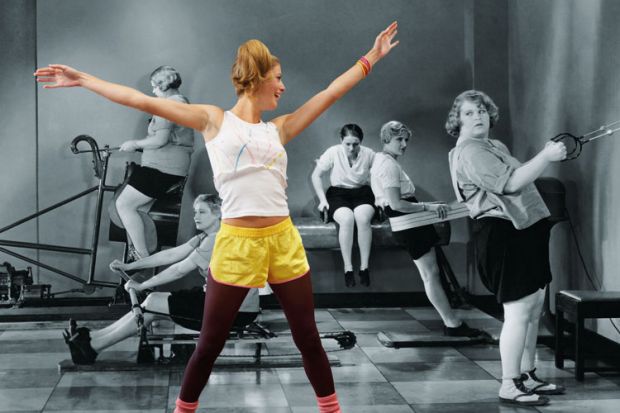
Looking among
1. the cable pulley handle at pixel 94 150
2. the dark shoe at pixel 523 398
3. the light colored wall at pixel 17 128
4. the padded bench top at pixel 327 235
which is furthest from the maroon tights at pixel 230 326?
the light colored wall at pixel 17 128

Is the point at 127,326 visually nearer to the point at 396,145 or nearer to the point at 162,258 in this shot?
the point at 162,258

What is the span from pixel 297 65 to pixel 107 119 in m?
1.65

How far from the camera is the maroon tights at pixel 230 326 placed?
314cm

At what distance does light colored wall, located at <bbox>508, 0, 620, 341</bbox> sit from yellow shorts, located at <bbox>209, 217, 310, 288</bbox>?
2.86m

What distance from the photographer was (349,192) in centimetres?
718

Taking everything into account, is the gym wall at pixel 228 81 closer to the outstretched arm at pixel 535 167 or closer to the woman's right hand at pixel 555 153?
the outstretched arm at pixel 535 167

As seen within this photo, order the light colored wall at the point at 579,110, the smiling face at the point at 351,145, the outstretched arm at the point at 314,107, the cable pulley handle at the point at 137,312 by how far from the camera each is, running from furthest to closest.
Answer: the smiling face at the point at 351,145 → the light colored wall at the point at 579,110 → the cable pulley handle at the point at 137,312 → the outstretched arm at the point at 314,107

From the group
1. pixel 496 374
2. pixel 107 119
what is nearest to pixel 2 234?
pixel 107 119

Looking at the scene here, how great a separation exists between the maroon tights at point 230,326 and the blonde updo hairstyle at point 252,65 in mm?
710

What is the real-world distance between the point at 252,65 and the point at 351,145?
402 centimetres

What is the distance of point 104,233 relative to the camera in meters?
7.57

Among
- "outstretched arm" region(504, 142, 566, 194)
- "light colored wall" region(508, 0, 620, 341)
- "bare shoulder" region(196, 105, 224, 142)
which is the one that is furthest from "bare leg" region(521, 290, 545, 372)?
"bare shoulder" region(196, 105, 224, 142)

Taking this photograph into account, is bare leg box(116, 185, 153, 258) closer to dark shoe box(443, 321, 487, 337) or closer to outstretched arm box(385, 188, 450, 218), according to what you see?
outstretched arm box(385, 188, 450, 218)

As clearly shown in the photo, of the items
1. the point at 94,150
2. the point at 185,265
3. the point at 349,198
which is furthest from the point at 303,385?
the point at 94,150
